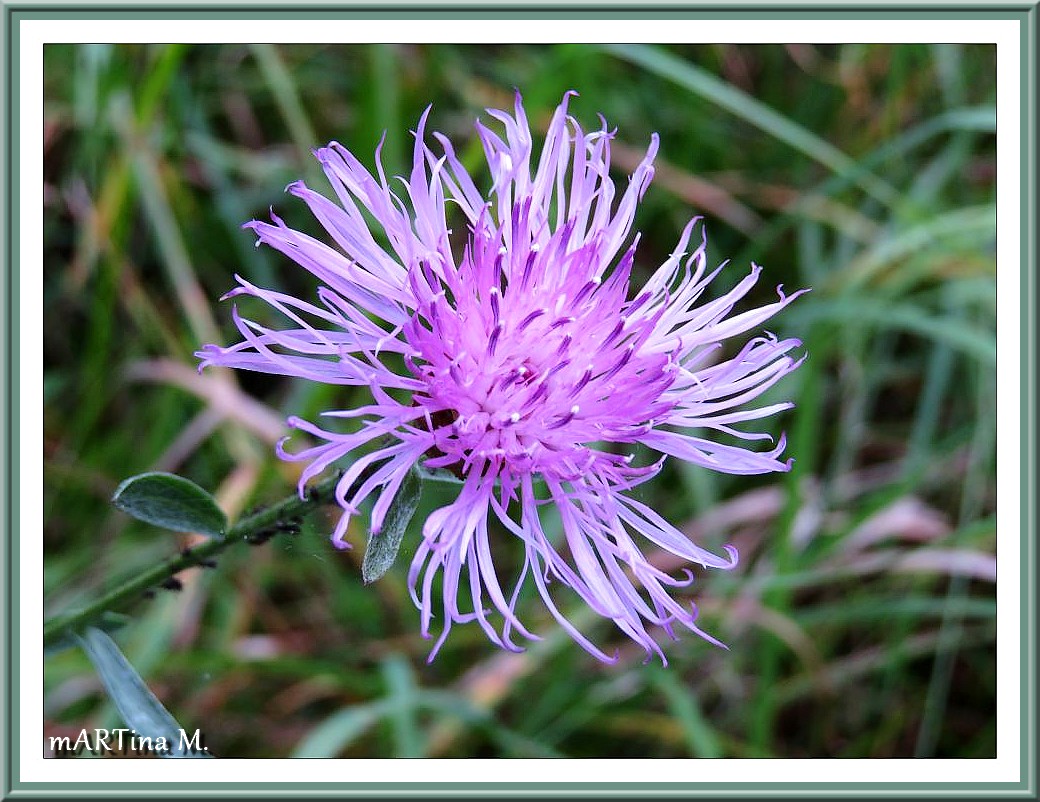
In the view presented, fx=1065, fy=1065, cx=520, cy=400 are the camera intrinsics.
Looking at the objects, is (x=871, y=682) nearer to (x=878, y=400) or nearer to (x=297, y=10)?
(x=878, y=400)

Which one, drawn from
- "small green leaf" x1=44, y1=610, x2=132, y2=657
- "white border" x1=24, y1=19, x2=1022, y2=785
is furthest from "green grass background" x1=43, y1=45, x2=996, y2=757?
"small green leaf" x1=44, y1=610, x2=132, y2=657

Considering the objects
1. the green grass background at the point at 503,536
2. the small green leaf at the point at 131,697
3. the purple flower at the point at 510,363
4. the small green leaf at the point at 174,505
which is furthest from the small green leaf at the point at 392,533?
the green grass background at the point at 503,536

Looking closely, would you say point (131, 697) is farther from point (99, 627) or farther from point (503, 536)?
point (503, 536)

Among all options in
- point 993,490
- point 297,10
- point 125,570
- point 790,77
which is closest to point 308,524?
point 297,10

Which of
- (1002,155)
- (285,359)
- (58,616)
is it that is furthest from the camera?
(1002,155)

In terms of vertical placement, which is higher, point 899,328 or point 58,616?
point 899,328

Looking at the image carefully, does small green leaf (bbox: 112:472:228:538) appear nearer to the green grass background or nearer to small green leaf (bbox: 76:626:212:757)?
small green leaf (bbox: 76:626:212:757)
